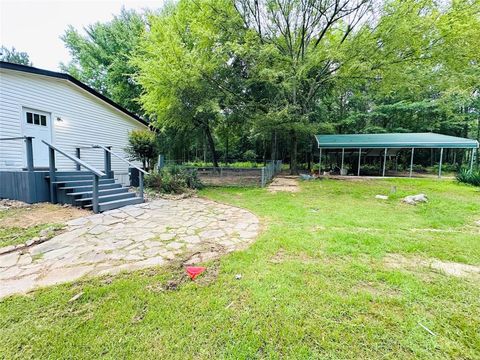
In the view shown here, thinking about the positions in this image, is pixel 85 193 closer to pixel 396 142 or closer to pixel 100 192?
pixel 100 192

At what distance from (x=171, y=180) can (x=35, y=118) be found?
4.96 m

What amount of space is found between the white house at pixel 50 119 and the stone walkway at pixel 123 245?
2.66 meters

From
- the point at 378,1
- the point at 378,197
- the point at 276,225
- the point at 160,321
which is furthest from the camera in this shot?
the point at 378,1

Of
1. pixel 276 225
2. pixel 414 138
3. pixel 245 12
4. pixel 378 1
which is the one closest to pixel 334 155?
pixel 414 138

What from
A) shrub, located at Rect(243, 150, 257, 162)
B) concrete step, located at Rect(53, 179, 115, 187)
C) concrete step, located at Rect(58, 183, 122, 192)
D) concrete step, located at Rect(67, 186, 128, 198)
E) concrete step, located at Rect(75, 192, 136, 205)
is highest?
shrub, located at Rect(243, 150, 257, 162)

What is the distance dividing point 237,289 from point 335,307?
3.07ft

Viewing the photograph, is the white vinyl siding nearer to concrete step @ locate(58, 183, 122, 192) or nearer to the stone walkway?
concrete step @ locate(58, 183, 122, 192)

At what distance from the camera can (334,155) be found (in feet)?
68.0

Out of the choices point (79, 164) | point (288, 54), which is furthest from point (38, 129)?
point (288, 54)

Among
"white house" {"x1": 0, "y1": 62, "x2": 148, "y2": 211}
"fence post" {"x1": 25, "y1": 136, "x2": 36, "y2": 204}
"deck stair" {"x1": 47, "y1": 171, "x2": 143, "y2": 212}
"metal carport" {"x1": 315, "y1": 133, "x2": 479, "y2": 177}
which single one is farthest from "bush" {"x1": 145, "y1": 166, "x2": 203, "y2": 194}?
"metal carport" {"x1": 315, "y1": 133, "x2": 479, "y2": 177}

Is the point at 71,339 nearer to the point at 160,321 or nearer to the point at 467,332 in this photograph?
the point at 160,321

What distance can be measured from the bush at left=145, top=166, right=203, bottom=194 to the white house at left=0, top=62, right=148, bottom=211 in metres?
1.99

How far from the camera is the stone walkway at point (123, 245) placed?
2.57m

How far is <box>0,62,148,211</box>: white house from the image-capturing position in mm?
6582
